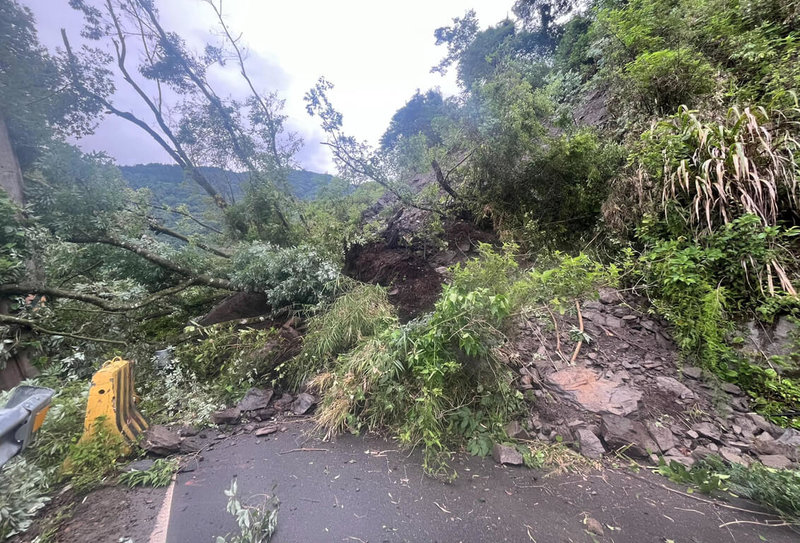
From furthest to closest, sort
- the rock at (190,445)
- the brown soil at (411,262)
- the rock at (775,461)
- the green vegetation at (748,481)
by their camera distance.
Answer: the brown soil at (411,262), the rock at (190,445), the rock at (775,461), the green vegetation at (748,481)

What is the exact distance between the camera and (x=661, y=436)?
1.73 m

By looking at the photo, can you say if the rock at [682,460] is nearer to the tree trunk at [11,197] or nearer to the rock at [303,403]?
the rock at [303,403]

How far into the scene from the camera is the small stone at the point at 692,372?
1968 mm

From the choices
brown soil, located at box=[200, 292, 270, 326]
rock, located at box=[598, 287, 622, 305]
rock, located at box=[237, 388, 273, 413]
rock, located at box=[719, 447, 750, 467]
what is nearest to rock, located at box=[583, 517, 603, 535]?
rock, located at box=[719, 447, 750, 467]

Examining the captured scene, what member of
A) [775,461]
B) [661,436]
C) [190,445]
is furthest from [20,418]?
[775,461]

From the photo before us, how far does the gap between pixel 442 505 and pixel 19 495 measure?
97.1 inches

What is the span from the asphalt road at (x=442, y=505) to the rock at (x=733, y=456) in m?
0.36

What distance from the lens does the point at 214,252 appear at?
6.64 meters

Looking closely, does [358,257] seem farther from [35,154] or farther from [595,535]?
[35,154]

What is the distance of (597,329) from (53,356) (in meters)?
6.38

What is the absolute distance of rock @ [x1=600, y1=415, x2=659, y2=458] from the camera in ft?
5.62

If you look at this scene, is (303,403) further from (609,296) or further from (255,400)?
(609,296)

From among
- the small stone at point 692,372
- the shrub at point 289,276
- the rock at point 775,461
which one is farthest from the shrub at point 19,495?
the small stone at point 692,372

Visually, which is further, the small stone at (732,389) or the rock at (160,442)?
the rock at (160,442)
